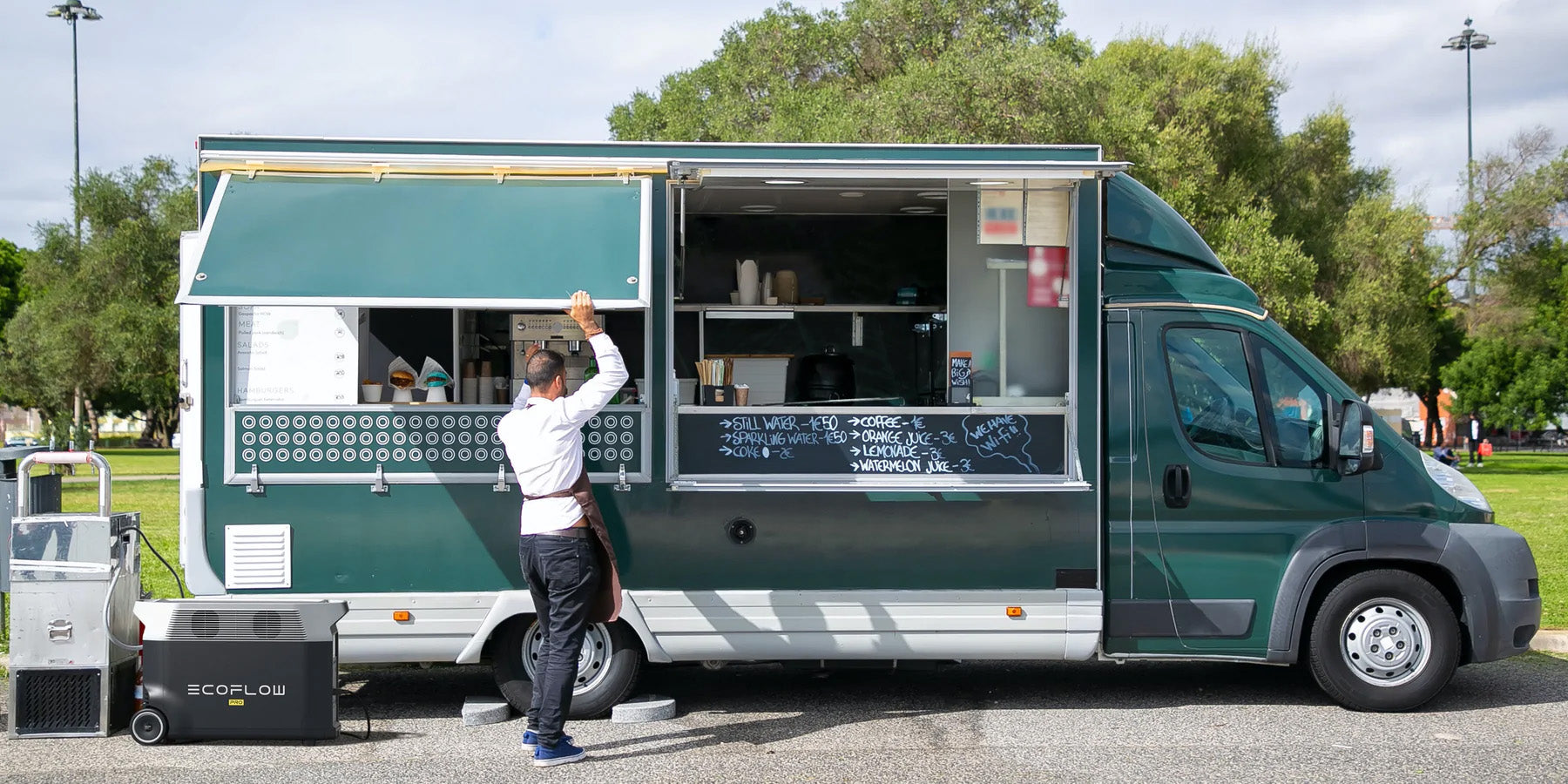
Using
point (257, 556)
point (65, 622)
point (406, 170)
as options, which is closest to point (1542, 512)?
point (406, 170)

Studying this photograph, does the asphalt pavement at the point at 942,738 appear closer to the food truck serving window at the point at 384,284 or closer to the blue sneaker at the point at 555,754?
the blue sneaker at the point at 555,754

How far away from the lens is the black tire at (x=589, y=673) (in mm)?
6266

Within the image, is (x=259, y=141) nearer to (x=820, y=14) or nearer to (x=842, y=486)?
(x=842, y=486)

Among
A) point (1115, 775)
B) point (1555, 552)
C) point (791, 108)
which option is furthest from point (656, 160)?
point (791, 108)

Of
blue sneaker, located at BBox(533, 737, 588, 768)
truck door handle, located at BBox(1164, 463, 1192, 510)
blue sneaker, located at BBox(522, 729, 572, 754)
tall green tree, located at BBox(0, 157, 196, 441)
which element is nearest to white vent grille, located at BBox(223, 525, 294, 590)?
blue sneaker, located at BBox(522, 729, 572, 754)

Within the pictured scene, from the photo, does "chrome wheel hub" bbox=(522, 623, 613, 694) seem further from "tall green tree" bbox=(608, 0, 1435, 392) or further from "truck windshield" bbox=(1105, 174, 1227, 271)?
"tall green tree" bbox=(608, 0, 1435, 392)

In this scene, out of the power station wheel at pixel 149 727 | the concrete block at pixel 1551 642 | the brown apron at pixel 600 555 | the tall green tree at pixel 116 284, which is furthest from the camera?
the tall green tree at pixel 116 284

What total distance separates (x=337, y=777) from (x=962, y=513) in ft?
10.1

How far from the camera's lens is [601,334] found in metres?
5.64

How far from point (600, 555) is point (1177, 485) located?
2844 mm

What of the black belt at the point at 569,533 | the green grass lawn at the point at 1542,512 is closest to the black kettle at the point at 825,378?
the black belt at the point at 569,533

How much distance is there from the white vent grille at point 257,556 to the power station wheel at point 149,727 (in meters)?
0.64

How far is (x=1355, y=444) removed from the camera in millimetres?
6371

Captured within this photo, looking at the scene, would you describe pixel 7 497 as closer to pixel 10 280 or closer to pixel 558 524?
pixel 558 524
